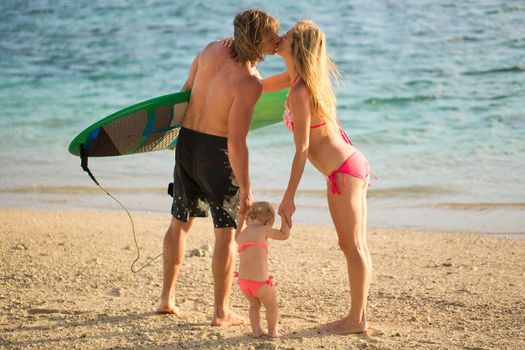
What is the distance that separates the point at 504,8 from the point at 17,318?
1629 centimetres

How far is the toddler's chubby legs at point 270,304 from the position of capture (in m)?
4.48

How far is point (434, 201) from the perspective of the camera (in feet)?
28.2

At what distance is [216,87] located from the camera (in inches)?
187

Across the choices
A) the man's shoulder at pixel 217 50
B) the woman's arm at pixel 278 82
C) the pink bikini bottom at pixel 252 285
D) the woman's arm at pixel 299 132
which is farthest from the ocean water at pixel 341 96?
the pink bikini bottom at pixel 252 285

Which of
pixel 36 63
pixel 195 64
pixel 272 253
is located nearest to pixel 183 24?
pixel 36 63

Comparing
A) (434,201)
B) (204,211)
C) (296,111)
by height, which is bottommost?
(434,201)

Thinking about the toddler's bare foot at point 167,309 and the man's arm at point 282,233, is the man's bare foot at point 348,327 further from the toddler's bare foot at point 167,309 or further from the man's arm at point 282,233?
the toddler's bare foot at point 167,309

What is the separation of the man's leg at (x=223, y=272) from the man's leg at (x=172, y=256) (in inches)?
10.1

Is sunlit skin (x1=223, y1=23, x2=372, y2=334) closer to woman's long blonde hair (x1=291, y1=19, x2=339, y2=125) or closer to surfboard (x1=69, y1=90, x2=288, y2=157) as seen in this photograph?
woman's long blonde hair (x1=291, y1=19, x2=339, y2=125)

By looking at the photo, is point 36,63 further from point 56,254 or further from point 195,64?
point 195,64

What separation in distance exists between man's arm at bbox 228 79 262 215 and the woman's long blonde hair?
1.06 ft

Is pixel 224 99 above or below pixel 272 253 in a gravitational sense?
above

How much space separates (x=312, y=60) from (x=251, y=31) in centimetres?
38

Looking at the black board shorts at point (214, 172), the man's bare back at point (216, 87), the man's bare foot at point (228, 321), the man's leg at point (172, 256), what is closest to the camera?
the man's bare back at point (216, 87)
